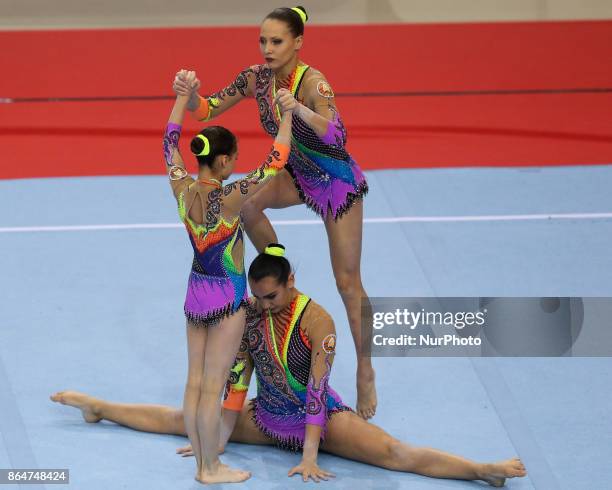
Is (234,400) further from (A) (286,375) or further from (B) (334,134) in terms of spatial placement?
(B) (334,134)

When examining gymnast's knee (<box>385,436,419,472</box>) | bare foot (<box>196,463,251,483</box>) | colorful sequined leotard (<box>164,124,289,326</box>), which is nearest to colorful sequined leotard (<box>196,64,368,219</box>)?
colorful sequined leotard (<box>164,124,289,326</box>)

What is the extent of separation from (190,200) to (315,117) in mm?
624

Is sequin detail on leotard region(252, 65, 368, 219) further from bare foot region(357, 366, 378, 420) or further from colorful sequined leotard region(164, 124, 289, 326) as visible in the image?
bare foot region(357, 366, 378, 420)

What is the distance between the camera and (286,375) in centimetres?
459

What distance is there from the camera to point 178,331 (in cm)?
575

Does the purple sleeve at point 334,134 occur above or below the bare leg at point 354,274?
above

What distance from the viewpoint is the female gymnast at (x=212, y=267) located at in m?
4.33

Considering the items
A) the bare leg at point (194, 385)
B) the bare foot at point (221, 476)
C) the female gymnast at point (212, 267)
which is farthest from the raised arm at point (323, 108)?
the bare foot at point (221, 476)

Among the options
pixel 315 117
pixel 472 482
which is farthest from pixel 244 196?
pixel 472 482

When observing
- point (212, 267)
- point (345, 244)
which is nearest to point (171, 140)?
point (212, 267)

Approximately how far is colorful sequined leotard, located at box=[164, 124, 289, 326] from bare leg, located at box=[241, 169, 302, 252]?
59cm

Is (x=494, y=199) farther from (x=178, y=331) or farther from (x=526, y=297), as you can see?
(x=178, y=331)

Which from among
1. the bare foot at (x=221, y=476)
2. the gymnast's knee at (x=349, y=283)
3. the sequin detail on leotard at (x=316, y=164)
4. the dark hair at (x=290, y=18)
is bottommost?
the bare foot at (x=221, y=476)

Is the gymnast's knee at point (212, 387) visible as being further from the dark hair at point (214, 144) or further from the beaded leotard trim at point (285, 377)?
the dark hair at point (214, 144)
